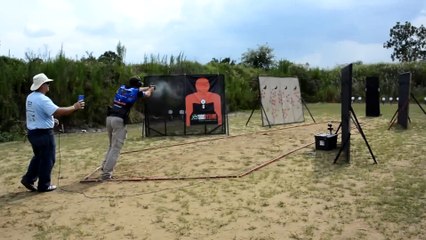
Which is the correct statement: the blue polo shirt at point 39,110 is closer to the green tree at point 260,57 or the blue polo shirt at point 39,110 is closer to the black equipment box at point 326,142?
the black equipment box at point 326,142

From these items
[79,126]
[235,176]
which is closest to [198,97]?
[79,126]

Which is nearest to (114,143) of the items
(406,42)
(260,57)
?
(260,57)

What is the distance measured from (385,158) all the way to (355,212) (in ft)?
10.5

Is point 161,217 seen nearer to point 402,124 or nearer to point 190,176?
point 190,176

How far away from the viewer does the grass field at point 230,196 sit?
438 cm

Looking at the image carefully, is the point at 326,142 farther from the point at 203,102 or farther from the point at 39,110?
the point at 39,110

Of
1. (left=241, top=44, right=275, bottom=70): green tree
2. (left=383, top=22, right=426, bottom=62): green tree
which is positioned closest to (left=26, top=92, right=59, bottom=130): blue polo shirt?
(left=241, top=44, right=275, bottom=70): green tree

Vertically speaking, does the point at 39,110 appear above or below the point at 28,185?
above

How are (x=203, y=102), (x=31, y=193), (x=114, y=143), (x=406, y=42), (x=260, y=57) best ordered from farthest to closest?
1. (x=406, y=42)
2. (x=260, y=57)
3. (x=203, y=102)
4. (x=114, y=143)
5. (x=31, y=193)

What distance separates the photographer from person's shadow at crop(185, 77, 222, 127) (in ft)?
38.8

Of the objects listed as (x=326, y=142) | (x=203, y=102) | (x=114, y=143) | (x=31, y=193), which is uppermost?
(x=203, y=102)

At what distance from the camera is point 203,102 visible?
1188cm

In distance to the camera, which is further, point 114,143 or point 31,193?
point 114,143

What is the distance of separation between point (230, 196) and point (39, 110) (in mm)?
2635
